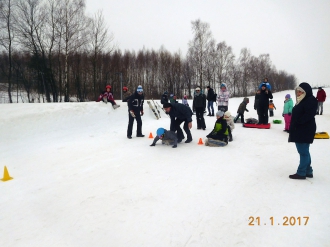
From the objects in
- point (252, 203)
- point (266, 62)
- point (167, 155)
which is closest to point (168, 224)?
point (252, 203)

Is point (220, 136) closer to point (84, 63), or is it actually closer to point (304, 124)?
point (304, 124)

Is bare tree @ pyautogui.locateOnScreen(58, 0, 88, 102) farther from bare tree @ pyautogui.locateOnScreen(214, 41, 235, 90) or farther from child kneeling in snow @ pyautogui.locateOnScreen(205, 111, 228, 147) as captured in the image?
bare tree @ pyautogui.locateOnScreen(214, 41, 235, 90)

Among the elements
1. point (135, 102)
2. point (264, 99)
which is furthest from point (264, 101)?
point (135, 102)

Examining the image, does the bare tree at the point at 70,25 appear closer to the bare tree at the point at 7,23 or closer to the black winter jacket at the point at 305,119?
the bare tree at the point at 7,23

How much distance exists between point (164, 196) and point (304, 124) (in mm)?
A: 2863

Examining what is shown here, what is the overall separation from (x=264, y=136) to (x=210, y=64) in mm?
28762

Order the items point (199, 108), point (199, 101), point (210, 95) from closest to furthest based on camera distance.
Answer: point (199, 108) → point (199, 101) → point (210, 95)

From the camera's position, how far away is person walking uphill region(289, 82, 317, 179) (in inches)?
147

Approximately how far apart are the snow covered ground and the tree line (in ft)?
50.2

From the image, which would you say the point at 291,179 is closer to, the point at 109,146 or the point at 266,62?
the point at 109,146

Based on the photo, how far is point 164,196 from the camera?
3.47 m

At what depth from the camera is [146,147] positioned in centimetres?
679

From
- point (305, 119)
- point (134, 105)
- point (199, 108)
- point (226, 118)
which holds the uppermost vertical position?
point (134, 105)

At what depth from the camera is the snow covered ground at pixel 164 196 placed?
100 inches
